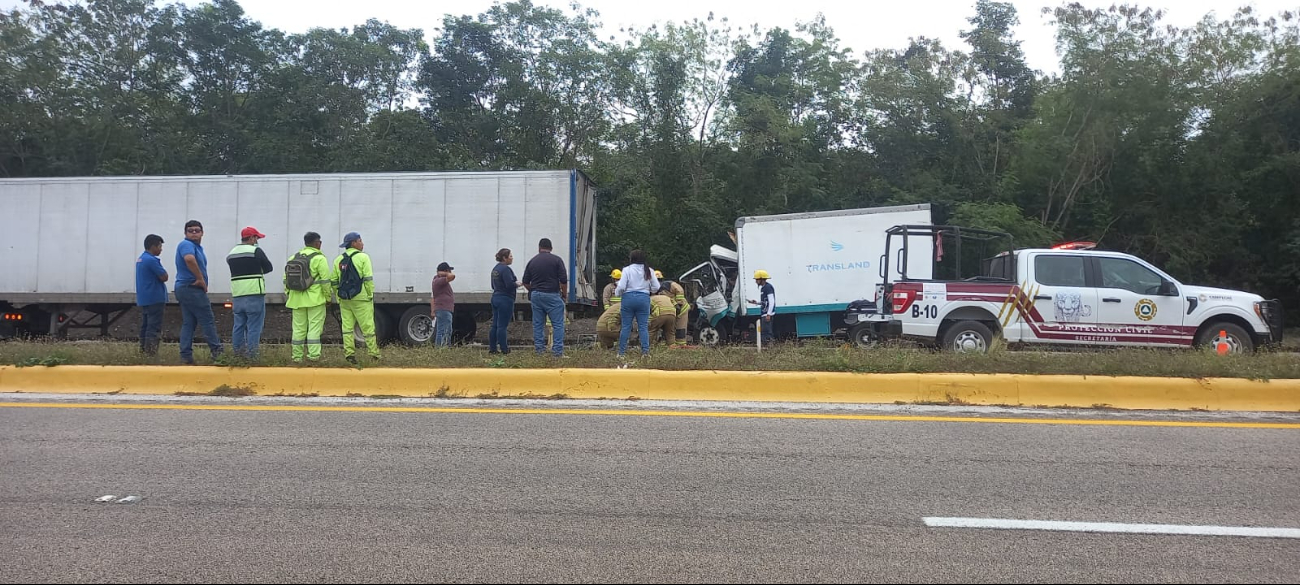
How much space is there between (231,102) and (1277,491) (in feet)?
88.1

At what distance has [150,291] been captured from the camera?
899 centimetres

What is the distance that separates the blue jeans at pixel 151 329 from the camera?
9000 mm

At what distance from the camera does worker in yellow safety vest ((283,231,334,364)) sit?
28.6 feet

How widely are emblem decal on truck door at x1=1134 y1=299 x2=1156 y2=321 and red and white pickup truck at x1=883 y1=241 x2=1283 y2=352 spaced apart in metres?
0.01

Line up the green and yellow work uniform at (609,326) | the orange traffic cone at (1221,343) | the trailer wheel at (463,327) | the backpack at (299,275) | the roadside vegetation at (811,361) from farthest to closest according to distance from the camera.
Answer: the trailer wheel at (463,327) → the green and yellow work uniform at (609,326) → the orange traffic cone at (1221,343) → the backpack at (299,275) → the roadside vegetation at (811,361)

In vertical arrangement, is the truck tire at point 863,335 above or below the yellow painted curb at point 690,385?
above

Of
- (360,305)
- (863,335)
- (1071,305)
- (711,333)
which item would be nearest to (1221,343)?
(1071,305)

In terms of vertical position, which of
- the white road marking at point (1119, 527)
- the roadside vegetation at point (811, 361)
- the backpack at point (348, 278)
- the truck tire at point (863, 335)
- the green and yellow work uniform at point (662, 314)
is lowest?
the white road marking at point (1119, 527)

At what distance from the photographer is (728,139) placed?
78.0 feet

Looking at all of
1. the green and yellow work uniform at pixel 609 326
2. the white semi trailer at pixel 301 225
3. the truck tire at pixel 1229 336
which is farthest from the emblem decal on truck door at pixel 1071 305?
the white semi trailer at pixel 301 225

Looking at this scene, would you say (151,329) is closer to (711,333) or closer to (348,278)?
(348,278)

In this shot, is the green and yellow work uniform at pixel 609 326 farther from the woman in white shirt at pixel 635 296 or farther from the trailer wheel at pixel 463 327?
the trailer wheel at pixel 463 327

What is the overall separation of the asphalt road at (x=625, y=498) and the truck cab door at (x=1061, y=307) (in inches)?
185

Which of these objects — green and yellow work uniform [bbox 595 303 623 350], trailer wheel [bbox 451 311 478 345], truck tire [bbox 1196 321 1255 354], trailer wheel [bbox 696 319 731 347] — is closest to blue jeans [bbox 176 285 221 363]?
green and yellow work uniform [bbox 595 303 623 350]
